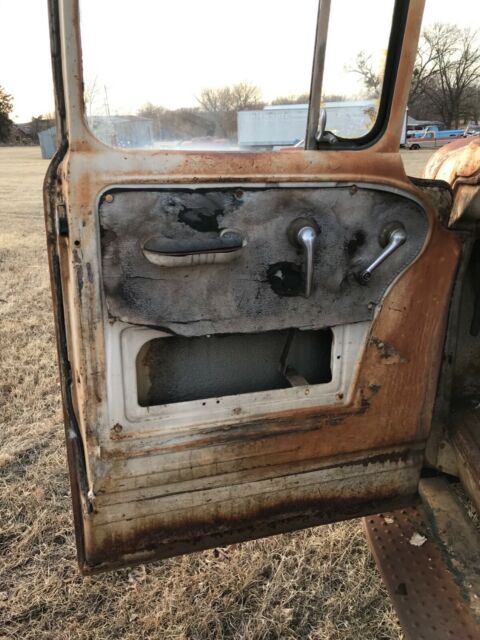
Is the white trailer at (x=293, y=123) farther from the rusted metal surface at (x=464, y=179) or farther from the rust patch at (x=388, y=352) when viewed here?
the rust patch at (x=388, y=352)

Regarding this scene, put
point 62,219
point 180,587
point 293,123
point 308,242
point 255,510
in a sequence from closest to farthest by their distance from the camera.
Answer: point 62,219
point 308,242
point 293,123
point 255,510
point 180,587

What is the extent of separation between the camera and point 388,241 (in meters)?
1.50

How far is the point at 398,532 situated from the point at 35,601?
1.41m

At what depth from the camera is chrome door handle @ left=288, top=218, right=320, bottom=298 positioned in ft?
4.61

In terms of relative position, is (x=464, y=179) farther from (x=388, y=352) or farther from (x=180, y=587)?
(x=180, y=587)

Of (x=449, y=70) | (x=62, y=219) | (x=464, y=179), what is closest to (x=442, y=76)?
(x=449, y=70)

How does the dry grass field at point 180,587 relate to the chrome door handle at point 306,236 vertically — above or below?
below

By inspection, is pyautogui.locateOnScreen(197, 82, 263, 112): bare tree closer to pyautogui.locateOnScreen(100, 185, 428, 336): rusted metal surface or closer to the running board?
pyautogui.locateOnScreen(100, 185, 428, 336): rusted metal surface

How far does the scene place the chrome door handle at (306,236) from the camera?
1.41 meters

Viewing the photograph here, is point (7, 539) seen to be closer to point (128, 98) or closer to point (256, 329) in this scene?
point (256, 329)

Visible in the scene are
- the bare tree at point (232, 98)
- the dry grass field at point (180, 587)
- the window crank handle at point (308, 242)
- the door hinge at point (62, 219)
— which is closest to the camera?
the door hinge at point (62, 219)

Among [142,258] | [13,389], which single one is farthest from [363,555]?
[13,389]

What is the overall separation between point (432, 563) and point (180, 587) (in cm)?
99

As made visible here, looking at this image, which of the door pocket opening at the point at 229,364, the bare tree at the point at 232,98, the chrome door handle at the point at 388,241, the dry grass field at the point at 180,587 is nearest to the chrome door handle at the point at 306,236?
the chrome door handle at the point at 388,241
